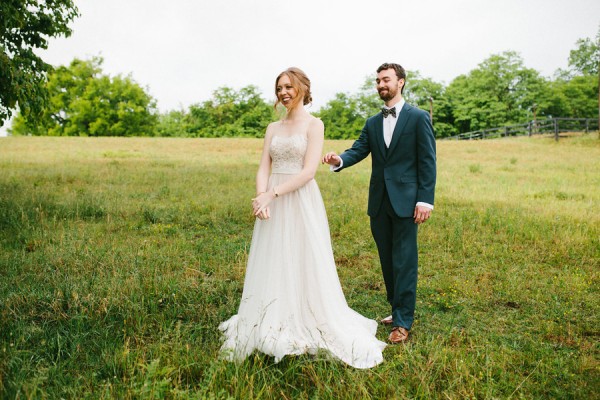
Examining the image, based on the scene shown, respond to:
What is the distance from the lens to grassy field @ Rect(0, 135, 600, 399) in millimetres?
3502

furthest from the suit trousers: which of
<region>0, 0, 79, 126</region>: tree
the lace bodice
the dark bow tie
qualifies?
<region>0, 0, 79, 126</region>: tree

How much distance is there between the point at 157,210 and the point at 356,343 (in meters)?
7.00

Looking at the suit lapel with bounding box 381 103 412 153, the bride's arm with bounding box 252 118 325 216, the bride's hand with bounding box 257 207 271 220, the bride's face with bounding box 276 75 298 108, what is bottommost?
the bride's hand with bounding box 257 207 271 220

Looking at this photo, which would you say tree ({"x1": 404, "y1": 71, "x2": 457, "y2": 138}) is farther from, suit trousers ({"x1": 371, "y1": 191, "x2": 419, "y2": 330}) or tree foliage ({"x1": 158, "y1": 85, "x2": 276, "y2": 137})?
suit trousers ({"x1": 371, "y1": 191, "x2": 419, "y2": 330})

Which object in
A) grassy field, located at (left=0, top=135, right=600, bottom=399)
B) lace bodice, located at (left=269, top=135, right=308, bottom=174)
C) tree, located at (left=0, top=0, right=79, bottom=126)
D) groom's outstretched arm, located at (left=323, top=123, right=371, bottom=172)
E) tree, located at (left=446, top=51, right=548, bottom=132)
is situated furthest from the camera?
tree, located at (left=446, top=51, right=548, bottom=132)

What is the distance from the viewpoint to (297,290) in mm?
4137

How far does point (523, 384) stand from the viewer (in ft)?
12.0

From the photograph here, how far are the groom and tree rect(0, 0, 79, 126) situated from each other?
6907 mm

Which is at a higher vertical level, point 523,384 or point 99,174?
point 99,174

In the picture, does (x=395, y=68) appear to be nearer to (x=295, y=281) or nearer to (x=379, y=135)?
(x=379, y=135)

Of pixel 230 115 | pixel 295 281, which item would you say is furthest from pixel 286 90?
pixel 230 115

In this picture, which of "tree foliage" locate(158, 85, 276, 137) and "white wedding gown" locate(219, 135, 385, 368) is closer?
"white wedding gown" locate(219, 135, 385, 368)

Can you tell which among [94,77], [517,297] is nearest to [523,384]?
[517,297]

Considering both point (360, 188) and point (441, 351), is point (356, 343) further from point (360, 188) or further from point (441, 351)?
point (360, 188)
